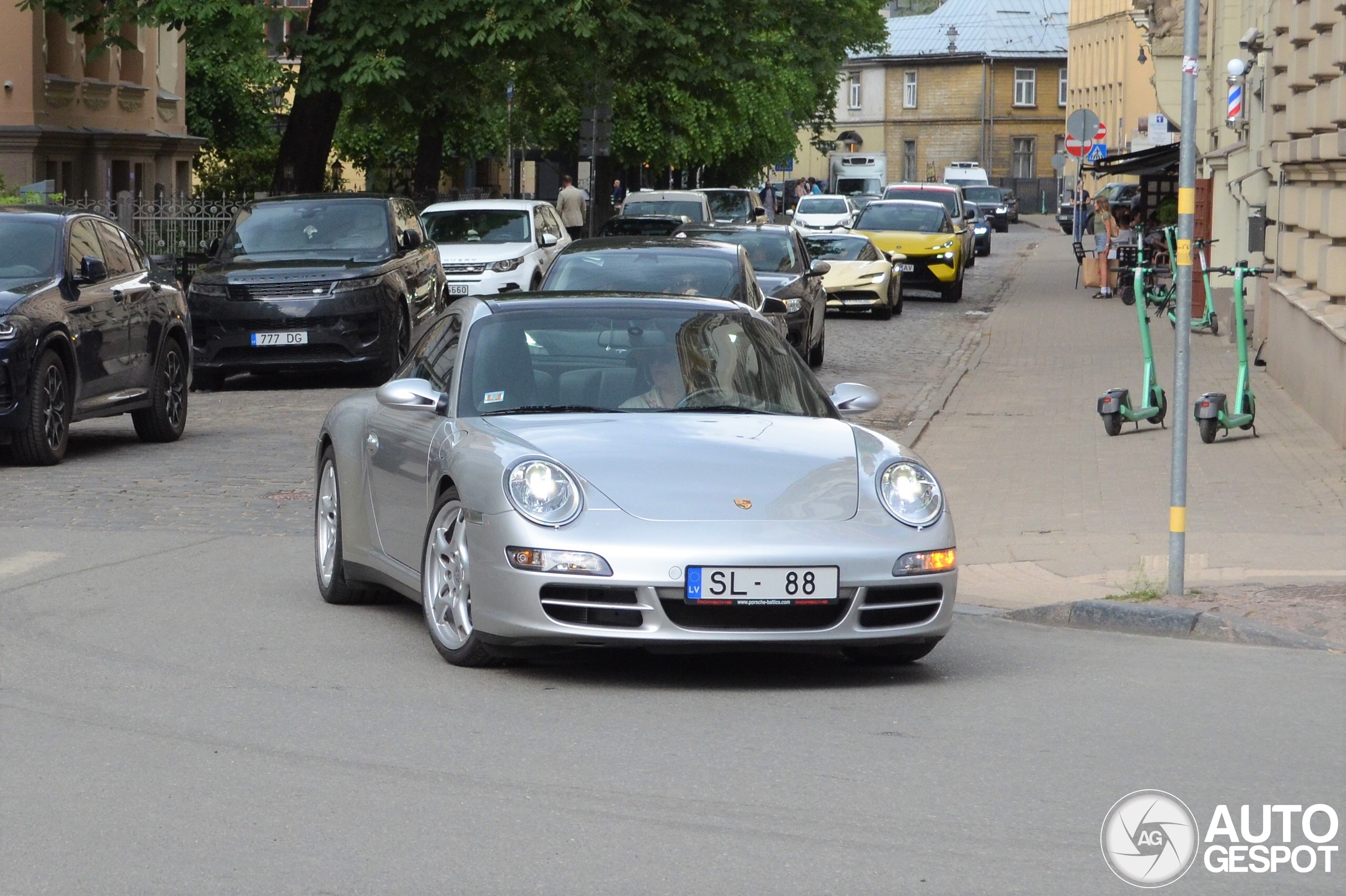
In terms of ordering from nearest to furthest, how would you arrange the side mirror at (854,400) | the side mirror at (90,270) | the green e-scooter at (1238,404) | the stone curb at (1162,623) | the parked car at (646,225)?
the side mirror at (854,400) < the stone curb at (1162,623) < the side mirror at (90,270) < the green e-scooter at (1238,404) < the parked car at (646,225)

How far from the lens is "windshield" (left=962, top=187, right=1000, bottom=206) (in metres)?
84.6

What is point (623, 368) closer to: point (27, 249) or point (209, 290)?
point (27, 249)

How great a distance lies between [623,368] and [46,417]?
23.0 ft

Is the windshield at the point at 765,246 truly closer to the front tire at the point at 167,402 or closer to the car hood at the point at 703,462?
the front tire at the point at 167,402

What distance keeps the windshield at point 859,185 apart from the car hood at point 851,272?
54046 millimetres

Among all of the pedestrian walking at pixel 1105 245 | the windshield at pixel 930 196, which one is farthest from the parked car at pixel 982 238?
the pedestrian walking at pixel 1105 245

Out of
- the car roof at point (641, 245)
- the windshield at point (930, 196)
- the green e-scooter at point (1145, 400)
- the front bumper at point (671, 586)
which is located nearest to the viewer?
the front bumper at point (671, 586)

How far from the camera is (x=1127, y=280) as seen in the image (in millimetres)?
34812

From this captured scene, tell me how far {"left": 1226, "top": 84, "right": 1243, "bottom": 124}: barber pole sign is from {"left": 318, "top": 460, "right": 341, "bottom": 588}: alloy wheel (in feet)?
64.5

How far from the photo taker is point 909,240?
123 feet

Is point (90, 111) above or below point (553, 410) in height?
above

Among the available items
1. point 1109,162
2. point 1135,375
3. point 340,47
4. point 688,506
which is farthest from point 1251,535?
point 1109,162

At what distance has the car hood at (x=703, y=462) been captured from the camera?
7.01 m

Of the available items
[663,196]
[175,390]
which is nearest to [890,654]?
[175,390]
